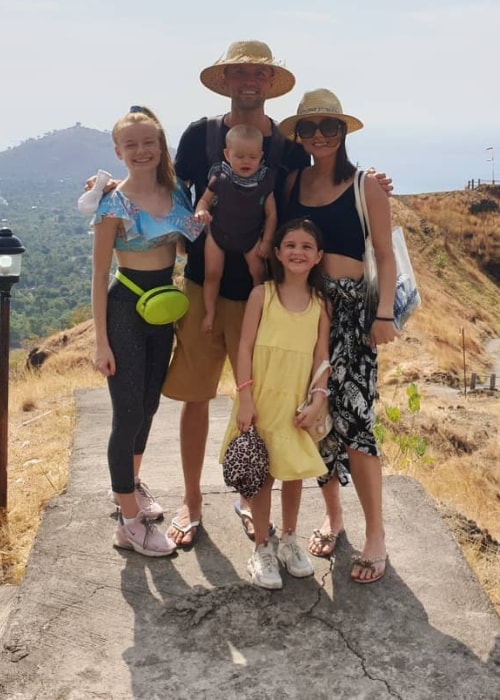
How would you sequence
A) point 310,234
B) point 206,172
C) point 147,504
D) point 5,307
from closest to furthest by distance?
point 310,234
point 206,172
point 147,504
point 5,307

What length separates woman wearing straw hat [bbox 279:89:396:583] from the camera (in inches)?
116

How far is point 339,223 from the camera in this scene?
117 inches

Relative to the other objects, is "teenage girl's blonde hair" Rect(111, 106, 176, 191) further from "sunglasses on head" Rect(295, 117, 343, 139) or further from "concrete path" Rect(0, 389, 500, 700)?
"concrete path" Rect(0, 389, 500, 700)

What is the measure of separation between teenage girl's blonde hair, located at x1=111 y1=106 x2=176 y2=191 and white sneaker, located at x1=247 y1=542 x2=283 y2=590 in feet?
5.11

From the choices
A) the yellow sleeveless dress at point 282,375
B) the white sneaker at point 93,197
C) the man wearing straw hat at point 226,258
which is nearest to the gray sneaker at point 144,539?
→ the man wearing straw hat at point 226,258

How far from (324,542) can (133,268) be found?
4.88ft

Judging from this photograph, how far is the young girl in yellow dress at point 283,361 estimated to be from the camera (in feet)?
9.61

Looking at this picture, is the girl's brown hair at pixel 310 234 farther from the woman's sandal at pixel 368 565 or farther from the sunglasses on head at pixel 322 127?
the woman's sandal at pixel 368 565

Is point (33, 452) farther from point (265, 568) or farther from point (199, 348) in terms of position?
point (265, 568)

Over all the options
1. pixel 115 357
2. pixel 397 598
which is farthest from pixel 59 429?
pixel 397 598

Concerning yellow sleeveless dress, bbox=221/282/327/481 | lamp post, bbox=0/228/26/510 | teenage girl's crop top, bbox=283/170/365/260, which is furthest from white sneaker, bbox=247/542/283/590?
lamp post, bbox=0/228/26/510

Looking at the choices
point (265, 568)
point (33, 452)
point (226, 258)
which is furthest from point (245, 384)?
point (33, 452)

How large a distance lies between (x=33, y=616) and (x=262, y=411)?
3.83 ft

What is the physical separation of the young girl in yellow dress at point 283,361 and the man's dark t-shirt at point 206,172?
213mm
